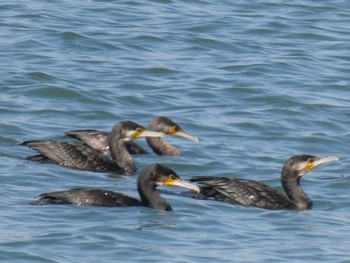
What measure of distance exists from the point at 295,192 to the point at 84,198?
2659 mm

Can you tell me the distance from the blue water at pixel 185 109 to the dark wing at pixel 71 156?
6.7 inches

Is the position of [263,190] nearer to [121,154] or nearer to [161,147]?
[121,154]

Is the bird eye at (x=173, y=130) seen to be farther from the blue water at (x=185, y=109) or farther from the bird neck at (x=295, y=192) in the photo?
the bird neck at (x=295, y=192)

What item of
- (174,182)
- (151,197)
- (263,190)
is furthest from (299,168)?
(151,197)

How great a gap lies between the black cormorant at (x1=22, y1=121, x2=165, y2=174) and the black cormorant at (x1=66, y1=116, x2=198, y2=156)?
1.40 ft

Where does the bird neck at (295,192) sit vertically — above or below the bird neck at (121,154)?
above

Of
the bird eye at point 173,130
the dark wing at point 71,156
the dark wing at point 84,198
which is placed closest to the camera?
the dark wing at point 84,198

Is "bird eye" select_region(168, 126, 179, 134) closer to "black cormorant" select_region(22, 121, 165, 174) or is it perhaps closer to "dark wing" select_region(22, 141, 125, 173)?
"black cormorant" select_region(22, 121, 165, 174)

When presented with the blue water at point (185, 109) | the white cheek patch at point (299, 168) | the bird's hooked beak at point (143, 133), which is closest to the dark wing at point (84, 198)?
the blue water at point (185, 109)

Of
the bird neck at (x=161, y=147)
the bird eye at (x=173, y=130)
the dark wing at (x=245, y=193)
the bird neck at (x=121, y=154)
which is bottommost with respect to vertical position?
the bird neck at (x=161, y=147)

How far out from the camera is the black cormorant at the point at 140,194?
1633cm

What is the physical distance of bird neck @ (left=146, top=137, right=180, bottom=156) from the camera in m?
20.4

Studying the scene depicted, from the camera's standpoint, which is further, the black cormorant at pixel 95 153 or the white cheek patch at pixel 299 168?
the black cormorant at pixel 95 153

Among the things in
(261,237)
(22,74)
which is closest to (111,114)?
(22,74)
